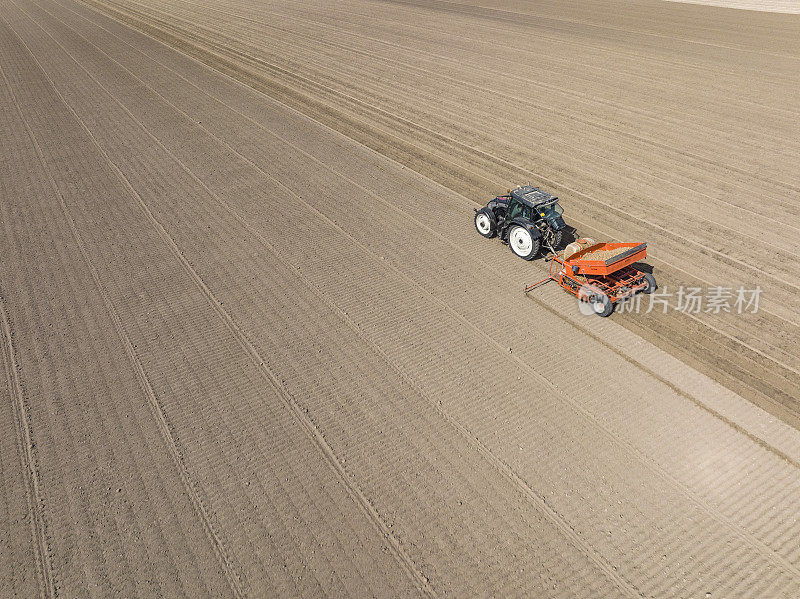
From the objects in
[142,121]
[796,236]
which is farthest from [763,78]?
[142,121]

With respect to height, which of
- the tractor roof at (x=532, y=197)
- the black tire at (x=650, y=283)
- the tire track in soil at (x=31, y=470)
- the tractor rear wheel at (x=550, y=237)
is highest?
the tractor roof at (x=532, y=197)

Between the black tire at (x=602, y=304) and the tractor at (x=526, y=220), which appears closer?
the black tire at (x=602, y=304)

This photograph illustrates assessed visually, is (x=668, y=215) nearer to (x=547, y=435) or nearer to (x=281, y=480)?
(x=547, y=435)

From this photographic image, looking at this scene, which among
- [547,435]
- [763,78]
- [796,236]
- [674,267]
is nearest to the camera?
[547,435]

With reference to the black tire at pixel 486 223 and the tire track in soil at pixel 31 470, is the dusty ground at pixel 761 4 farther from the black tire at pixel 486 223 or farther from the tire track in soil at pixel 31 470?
the tire track in soil at pixel 31 470

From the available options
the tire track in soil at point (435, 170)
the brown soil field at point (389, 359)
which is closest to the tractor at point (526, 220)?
the brown soil field at point (389, 359)

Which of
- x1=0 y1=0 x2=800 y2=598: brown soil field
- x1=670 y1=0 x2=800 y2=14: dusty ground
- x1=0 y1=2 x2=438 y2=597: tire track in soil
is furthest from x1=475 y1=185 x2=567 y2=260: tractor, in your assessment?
x1=670 y1=0 x2=800 y2=14: dusty ground
